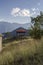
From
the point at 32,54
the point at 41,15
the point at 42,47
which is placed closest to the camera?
the point at 32,54

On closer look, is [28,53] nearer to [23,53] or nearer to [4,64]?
[23,53]

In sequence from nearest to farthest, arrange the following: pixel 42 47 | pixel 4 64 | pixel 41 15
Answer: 1. pixel 4 64
2. pixel 42 47
3. pixel 41 15

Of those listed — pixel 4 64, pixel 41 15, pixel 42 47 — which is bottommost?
pixel 4 64

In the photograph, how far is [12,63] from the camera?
7.96 m

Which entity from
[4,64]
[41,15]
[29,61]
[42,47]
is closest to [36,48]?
[42,47]

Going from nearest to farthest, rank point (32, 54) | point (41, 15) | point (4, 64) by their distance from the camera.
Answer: point (4, 64) → point (32, 54) → point (41, 15)

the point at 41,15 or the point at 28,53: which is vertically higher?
the point at 41,15

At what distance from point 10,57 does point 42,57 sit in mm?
1395

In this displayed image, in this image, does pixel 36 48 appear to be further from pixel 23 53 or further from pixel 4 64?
pixel 4 64

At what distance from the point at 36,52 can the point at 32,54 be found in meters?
0.28

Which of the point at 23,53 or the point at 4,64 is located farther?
the point at 23,53

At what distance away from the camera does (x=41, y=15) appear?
3547cm

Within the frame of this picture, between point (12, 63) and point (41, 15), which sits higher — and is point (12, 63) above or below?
below

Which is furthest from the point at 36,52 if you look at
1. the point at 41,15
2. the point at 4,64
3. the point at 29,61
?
the point at 41,15
